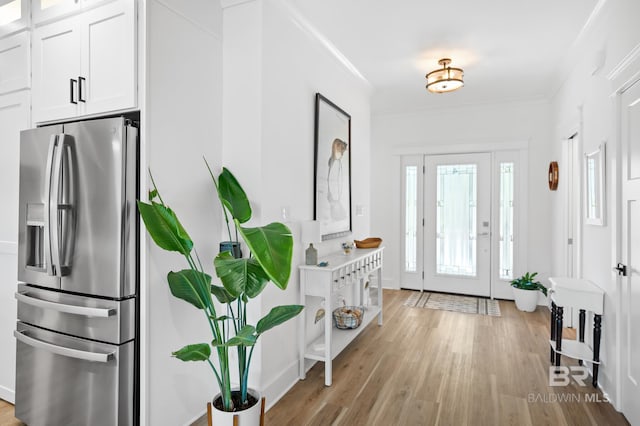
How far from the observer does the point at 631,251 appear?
2246 mm

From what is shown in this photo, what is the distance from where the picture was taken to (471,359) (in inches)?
126

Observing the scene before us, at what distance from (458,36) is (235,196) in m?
2.45

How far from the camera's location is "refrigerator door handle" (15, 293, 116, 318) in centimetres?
188

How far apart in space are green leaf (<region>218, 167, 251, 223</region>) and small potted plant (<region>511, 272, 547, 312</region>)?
157 inches

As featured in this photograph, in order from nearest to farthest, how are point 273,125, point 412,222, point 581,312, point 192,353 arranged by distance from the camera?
point 192,353, point 273,125, point 581,312, point 412,222

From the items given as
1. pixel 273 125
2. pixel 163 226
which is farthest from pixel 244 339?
pixel 273 125

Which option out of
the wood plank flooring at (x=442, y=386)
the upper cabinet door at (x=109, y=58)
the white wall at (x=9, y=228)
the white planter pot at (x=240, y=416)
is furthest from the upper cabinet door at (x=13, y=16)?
the wood plank flooring at (x=442, y=386)

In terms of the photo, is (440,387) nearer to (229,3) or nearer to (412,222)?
(229,3)

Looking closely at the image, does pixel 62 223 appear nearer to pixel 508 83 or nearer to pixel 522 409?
pixel 522 409

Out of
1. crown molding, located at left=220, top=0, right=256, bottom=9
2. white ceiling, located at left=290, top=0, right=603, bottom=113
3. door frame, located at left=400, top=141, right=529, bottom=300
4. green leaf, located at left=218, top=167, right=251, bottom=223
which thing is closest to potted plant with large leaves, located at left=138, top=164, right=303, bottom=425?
green leaf, located at left=218, top=167, right=251, bottom=223

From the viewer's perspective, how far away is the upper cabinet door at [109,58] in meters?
1.95

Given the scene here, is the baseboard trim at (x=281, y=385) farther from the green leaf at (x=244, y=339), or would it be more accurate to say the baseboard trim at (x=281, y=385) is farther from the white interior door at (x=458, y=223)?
the white interior door at (x=458, y=223)

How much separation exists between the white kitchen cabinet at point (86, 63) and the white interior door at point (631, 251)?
2.86 m

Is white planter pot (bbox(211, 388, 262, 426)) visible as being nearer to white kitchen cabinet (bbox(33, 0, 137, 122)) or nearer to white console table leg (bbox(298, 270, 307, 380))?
white console table leg (bbox(298, 270, 307, 380))
